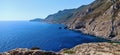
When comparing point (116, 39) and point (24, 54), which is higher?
point (24, 54)

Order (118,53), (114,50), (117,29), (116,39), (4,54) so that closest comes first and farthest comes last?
(4,54) → (118,53) → (114,50) → (116,39) → (117,29)

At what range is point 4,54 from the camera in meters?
27.5

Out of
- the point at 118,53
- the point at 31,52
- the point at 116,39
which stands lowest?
the point at 116,39

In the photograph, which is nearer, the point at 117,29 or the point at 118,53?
the point at 118,53

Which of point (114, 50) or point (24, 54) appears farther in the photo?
point (114, 50)

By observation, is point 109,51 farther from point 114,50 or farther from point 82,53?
point 82,53

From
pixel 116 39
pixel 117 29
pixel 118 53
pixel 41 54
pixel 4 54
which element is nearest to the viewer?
pixel 41 54

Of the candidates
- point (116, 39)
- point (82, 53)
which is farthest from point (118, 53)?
point (116, 39)

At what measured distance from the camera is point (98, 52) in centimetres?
3834

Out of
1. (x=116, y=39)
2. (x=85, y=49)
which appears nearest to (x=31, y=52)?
(x=85, y=49)

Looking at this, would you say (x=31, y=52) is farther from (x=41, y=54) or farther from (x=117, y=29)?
(x=117, y=29)

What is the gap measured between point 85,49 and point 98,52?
3.02m

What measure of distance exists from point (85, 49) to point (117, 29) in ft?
536

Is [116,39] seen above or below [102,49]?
below
